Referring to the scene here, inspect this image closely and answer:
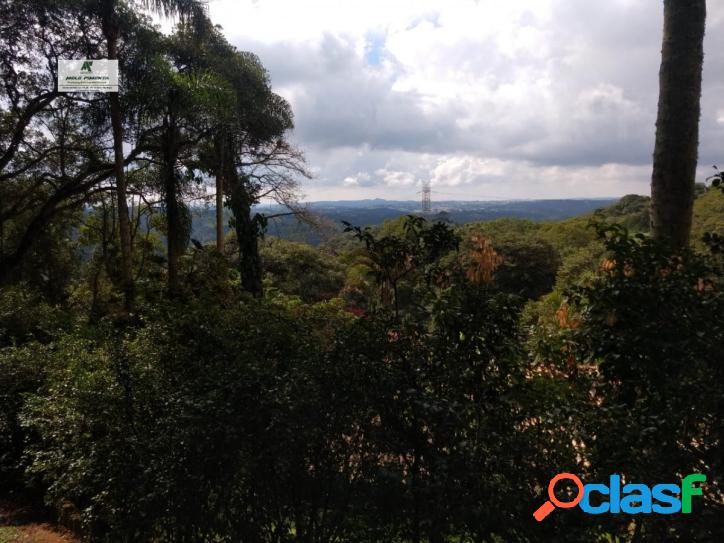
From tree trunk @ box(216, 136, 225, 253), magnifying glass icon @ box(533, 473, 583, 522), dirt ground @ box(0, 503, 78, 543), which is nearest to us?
magnifying glass icon @ box(533, 473, 583, 522)

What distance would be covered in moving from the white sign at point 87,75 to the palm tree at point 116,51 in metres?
0.25

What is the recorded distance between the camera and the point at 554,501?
1.88m

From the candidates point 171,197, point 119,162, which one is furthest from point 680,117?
point 119,162

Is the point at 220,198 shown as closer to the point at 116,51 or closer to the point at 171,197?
the point at 171,197

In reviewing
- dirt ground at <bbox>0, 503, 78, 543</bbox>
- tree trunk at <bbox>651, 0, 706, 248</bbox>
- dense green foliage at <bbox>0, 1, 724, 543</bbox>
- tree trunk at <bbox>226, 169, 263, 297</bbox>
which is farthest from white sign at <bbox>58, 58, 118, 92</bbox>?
tree trunk at <bbox>651, 0, 706, 248</bbox>

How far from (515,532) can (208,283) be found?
7951 millimetres

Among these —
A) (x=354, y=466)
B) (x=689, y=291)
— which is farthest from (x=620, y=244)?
(x=354, y=466)

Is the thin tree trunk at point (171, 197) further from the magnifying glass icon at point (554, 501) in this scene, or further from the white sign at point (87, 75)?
the magnifying glass icon at point (554, 501)

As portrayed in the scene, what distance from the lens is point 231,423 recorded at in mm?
2328

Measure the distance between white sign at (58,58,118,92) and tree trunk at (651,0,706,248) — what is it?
893 centimetres

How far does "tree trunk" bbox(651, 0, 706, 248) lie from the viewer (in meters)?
3.21

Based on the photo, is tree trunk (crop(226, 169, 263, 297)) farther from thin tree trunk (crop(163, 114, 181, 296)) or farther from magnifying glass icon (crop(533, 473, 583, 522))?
magnifying glass icon (crop(533, 473, 583, 522))

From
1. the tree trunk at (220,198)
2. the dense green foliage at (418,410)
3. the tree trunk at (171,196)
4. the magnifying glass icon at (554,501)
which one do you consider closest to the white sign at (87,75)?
the tree trunk at (171,196)

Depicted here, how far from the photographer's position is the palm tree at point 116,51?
26.9ft
